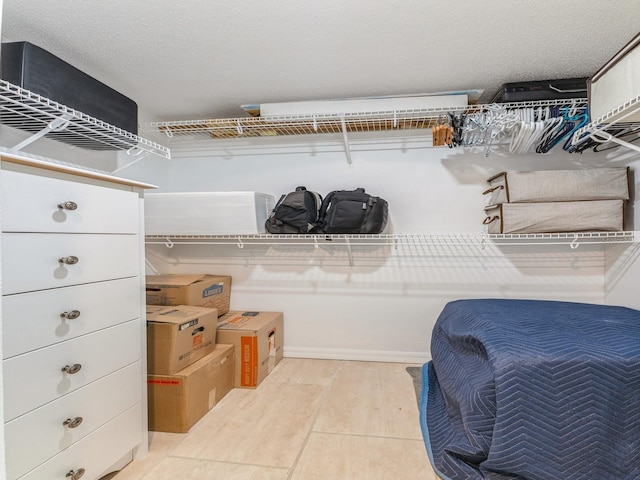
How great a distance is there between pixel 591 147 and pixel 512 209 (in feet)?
2.27

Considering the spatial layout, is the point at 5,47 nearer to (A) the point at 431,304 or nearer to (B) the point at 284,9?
(B) the point at 284,9

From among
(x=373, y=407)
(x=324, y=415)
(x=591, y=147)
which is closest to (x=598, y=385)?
(x=373, y=407)

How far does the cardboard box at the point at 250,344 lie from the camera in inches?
85.1

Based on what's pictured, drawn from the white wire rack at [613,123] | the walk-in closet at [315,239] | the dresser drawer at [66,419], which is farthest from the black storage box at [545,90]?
the dresser drawer at [66,419]

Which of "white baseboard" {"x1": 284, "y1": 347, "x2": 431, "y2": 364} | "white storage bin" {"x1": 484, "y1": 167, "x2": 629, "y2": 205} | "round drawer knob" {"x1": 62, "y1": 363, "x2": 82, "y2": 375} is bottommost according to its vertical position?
"white baseboard" {"x1": 284, "y1": 347, "x2": 431, "y2": 364}

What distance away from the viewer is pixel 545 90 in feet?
6.57

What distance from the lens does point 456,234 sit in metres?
2.43

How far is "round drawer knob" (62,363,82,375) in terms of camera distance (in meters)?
1.16

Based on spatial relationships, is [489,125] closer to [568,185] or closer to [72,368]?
[568,185]

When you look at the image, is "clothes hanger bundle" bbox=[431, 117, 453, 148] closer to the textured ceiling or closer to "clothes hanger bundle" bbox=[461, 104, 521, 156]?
"clothes hanger bundle" bbox=[461, 104, 521, 156]

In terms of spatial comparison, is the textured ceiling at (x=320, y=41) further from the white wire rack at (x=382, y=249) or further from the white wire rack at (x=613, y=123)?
the white wire rack at (x=382, y=249)

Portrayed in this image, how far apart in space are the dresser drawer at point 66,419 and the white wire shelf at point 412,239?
1193mm

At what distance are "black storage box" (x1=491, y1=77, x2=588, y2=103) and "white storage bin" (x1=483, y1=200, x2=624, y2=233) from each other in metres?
0.58

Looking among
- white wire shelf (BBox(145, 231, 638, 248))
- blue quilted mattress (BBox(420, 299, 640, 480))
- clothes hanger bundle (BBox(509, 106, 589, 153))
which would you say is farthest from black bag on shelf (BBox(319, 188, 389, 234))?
blue quilted mattress (BBox(420, 299, 640, 480))
